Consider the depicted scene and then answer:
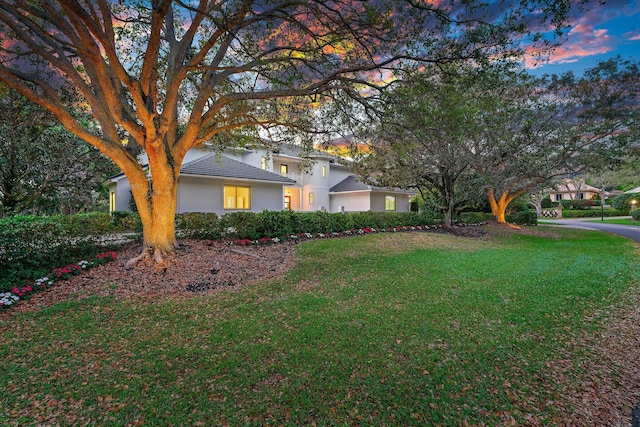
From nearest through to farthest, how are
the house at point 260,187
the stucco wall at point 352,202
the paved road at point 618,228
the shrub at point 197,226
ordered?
1. the shrub at point 197,226
2. the house at point 260,187
3. the paved road at point 618,228
4. the stucco wall at point 352,202

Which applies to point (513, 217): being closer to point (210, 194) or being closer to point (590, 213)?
point (590, 213)

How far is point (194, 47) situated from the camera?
29.6 ft

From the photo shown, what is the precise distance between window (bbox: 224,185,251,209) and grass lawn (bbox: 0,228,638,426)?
11718 mm

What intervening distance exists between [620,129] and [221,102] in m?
21.2

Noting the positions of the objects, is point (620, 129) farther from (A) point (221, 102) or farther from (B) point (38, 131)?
(B) point (38, 131)

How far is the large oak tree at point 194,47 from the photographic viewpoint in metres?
5.74

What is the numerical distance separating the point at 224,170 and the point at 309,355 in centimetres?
1466

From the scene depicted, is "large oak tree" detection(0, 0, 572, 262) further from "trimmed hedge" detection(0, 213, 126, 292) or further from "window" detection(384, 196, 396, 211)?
"window" detection(384, 196, 396, 211)

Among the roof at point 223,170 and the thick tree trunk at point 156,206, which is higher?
the roof at point 223,170

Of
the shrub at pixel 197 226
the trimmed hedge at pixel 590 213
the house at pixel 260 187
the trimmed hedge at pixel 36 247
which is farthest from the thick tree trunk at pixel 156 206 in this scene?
the trimmed hedge at pixel 590 213

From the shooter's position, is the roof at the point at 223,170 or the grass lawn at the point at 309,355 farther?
the roof at the point at 223,170

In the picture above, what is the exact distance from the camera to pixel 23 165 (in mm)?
13016

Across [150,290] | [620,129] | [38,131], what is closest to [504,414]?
[150,290]

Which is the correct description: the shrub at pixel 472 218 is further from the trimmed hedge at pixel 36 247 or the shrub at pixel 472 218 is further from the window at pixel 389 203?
the trimmed hedge at pixel 36 247
